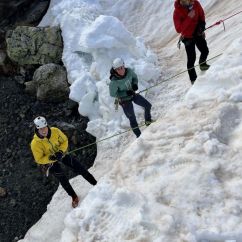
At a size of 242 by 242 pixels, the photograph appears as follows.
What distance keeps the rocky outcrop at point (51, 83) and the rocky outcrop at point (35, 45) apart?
0.75 metres

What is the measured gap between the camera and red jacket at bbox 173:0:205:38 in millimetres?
10008

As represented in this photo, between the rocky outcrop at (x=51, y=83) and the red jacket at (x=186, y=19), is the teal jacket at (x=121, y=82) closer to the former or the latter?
the red jacket at (x=186, y=19)

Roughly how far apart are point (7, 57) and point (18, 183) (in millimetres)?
5448

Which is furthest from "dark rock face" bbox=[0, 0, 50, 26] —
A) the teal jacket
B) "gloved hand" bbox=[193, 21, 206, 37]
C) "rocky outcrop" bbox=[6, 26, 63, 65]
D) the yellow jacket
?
the yellow jacket

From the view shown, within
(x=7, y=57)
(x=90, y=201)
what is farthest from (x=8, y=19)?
(x=90, y=201)

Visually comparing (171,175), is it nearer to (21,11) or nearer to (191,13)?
(191,13)

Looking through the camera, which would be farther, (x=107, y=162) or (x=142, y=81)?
(x=142, y=81)

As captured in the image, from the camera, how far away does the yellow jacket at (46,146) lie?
936 centimetres

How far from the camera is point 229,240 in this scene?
18.4 ft

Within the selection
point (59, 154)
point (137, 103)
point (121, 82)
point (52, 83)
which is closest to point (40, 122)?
point (59, 154)

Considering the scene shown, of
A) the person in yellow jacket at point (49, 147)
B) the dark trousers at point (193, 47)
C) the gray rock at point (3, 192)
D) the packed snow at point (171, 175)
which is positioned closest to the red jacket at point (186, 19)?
the dark trousers at point (193, 47)

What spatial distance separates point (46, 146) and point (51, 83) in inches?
215

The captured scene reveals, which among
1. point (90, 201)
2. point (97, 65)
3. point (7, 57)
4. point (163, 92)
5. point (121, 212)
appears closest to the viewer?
point (121, 212)

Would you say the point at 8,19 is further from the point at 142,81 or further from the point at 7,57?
the point at 142,81
